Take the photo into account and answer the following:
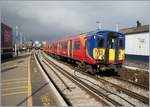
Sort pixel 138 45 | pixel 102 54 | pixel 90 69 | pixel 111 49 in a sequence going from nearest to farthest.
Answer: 1. pixel 102 54
2. pixel 111 49
3. pixel 90 69
4. pixel 138 45

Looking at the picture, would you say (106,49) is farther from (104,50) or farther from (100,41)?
→ (100,41)

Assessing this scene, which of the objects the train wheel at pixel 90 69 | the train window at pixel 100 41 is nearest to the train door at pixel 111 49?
the train window at pixel 100 41

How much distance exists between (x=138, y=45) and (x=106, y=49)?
12.9 meters

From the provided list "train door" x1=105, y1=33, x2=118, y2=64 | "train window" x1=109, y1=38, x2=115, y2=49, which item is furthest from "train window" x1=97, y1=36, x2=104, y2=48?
"train window" x1=109, y1=38, x2=115, y2=49

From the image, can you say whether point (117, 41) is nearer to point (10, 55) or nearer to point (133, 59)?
point (133, 59)

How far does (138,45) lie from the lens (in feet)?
98.5

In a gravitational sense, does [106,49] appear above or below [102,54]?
above

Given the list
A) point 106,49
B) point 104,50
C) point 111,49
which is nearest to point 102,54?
point 104,50

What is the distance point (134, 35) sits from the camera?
3102 centimetres

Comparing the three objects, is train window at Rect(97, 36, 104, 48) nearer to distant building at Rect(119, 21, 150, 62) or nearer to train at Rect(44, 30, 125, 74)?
train at Rect(44, 30, 125, 74)

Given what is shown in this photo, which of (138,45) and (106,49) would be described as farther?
(138,45)

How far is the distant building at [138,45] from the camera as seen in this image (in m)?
28.3

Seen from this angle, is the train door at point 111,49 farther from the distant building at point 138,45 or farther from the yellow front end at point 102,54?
the distant building at point 138,45

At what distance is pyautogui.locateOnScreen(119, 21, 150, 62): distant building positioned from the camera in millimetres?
28314
